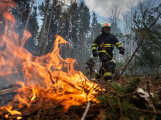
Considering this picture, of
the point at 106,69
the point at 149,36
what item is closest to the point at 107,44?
the point at 106,69

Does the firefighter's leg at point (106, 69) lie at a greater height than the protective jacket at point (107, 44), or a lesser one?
lesser

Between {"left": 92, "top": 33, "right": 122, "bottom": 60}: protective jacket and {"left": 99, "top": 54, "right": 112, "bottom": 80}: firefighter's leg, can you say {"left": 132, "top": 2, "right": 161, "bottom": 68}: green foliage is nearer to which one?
{"left": 99, "top": 54, "right": 112, "bottom": 80}: firefighter's leg

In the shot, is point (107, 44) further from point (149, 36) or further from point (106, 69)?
point (149, 36)

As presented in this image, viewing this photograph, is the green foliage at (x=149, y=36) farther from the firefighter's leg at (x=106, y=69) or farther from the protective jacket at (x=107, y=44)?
the protective jacket at (x=107, y=44)

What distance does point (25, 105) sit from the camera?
1.46m

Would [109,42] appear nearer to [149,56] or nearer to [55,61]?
[149,56]

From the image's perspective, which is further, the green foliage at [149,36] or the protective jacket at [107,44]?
the protective jacket at [107,44]

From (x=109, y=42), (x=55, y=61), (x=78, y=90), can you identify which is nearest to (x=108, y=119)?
(x=78, y=90)

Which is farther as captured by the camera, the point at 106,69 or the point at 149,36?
the point at 106,69

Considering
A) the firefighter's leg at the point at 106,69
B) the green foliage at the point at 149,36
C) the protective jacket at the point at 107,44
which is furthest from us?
the protective jacket at the point at 107,44

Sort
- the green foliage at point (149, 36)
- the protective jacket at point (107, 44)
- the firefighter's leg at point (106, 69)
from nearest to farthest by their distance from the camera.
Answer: the green foliage at point (149, 36) → the firefighter's leg at point (106, 69) → the protective jacket at point (107, 44)

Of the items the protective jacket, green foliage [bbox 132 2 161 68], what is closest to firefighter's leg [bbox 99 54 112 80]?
the protective jacket

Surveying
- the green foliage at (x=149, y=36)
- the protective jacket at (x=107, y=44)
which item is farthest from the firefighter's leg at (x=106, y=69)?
the green foliage at (x=149, y=36)

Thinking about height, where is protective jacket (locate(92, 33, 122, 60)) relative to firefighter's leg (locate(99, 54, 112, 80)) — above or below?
above
